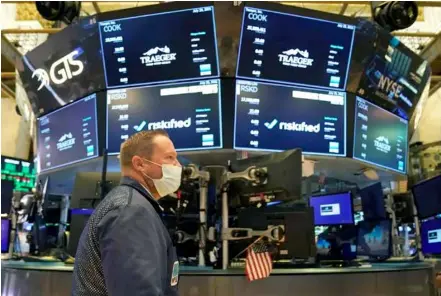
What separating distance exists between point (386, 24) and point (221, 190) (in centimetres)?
428

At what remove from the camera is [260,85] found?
5.25 meters

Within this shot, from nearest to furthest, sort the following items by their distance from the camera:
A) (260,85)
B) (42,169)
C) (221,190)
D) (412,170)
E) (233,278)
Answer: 1. (233,278)
2. (221,190)
3. (260,85)
4. (42,169)
5. (412,170)

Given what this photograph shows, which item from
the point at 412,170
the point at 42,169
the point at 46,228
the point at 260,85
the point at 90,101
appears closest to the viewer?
the point at 260,85

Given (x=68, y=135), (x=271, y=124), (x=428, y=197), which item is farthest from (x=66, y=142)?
(x=428, y=197)

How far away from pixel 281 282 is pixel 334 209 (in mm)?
2723

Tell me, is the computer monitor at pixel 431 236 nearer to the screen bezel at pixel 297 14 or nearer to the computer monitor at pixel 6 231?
the screen bezel at pixel 297 14

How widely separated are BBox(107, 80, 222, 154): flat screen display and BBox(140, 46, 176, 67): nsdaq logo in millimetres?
266

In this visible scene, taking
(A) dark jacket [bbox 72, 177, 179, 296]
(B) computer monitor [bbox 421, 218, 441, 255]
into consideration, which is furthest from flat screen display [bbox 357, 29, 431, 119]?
(A) dark jacket [bbox 72, 177, 179, 296]

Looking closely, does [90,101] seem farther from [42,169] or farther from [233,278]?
[233,278]

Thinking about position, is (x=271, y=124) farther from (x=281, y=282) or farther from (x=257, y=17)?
(x=281, y=282)

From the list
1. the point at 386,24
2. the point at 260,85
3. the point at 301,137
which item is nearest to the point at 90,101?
the point at 260,85

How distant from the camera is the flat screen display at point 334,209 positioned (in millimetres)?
6305

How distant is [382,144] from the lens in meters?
6.07

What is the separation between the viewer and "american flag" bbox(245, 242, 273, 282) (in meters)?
3.84
